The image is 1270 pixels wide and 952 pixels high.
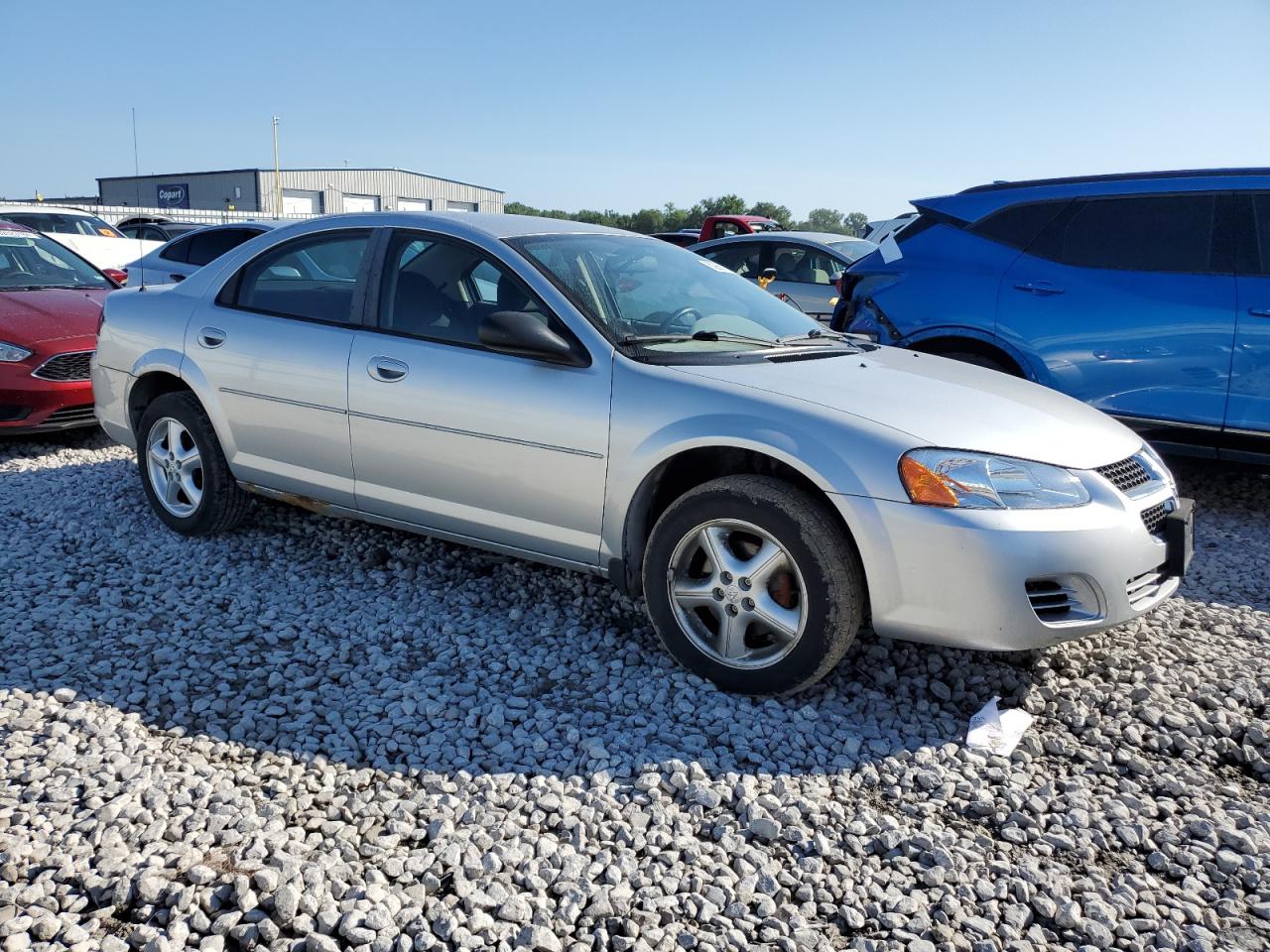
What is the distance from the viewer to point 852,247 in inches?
438

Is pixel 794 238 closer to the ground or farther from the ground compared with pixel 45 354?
farther from the ground

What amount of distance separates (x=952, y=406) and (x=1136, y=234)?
3026 millimetres

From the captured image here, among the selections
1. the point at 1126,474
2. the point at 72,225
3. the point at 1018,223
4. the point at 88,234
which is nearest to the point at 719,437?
the point at 1126,474

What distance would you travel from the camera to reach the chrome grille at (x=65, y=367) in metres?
6.45

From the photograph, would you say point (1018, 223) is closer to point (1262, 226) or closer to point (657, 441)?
point (1262, 226)

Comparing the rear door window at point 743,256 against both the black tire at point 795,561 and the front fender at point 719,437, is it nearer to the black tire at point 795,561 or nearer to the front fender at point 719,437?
the front fender at point 719,437

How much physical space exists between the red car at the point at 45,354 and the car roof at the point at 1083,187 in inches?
217

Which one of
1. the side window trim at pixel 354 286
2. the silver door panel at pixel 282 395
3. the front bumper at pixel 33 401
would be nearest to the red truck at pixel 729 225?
the front bumper at pixel 33 401

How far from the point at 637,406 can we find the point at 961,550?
1183 millimetres

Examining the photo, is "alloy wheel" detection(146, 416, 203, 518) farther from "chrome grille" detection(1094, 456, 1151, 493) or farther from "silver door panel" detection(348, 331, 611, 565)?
"chrome grille" detection(1094, 456, 1151, 493)

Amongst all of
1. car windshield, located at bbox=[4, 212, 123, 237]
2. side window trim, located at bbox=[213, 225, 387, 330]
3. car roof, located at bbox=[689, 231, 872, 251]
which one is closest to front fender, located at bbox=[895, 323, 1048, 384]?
side window trim, located at bbox=[213, 225, 387, 330]

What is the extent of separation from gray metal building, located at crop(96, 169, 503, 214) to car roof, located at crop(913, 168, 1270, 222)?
4963cm

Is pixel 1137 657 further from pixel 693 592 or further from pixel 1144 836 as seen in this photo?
pixel 693 592

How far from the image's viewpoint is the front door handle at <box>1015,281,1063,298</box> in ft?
18.6
